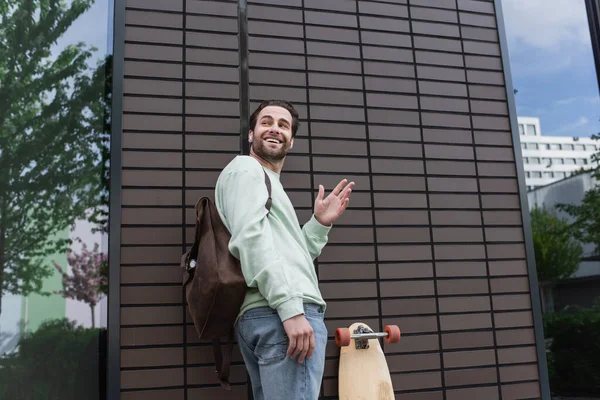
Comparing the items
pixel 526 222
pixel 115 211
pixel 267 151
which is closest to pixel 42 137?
pixel 115 211

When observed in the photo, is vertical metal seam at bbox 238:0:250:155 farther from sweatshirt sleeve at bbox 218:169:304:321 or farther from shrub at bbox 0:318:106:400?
shrub at bbox 0:318:106:400

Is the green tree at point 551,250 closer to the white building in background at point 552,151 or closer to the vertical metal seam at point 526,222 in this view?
the white building in background at point 552,151

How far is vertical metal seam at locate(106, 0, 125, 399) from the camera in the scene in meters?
2.29

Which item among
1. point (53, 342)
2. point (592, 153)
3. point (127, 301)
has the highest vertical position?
point (592, 153)

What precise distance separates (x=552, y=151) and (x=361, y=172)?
1933mm

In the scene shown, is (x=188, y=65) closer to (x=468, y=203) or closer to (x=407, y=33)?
(x=407, y=33)

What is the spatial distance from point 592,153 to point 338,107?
2125mm

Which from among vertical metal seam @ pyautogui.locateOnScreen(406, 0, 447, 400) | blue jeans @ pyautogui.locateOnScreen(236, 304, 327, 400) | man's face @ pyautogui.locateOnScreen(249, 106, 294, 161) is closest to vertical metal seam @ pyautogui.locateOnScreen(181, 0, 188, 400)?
man's face @ pyautogui.locateOnScreen(249, 106, 294, 161)

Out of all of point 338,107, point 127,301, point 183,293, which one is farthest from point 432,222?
point 127,301

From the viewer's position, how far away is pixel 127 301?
7.78 ft

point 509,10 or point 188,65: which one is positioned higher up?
point 509,10

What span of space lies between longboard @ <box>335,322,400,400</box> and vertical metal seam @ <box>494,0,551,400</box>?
96 centimetres

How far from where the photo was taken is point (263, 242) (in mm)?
1661

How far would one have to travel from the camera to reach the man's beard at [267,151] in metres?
2.05
